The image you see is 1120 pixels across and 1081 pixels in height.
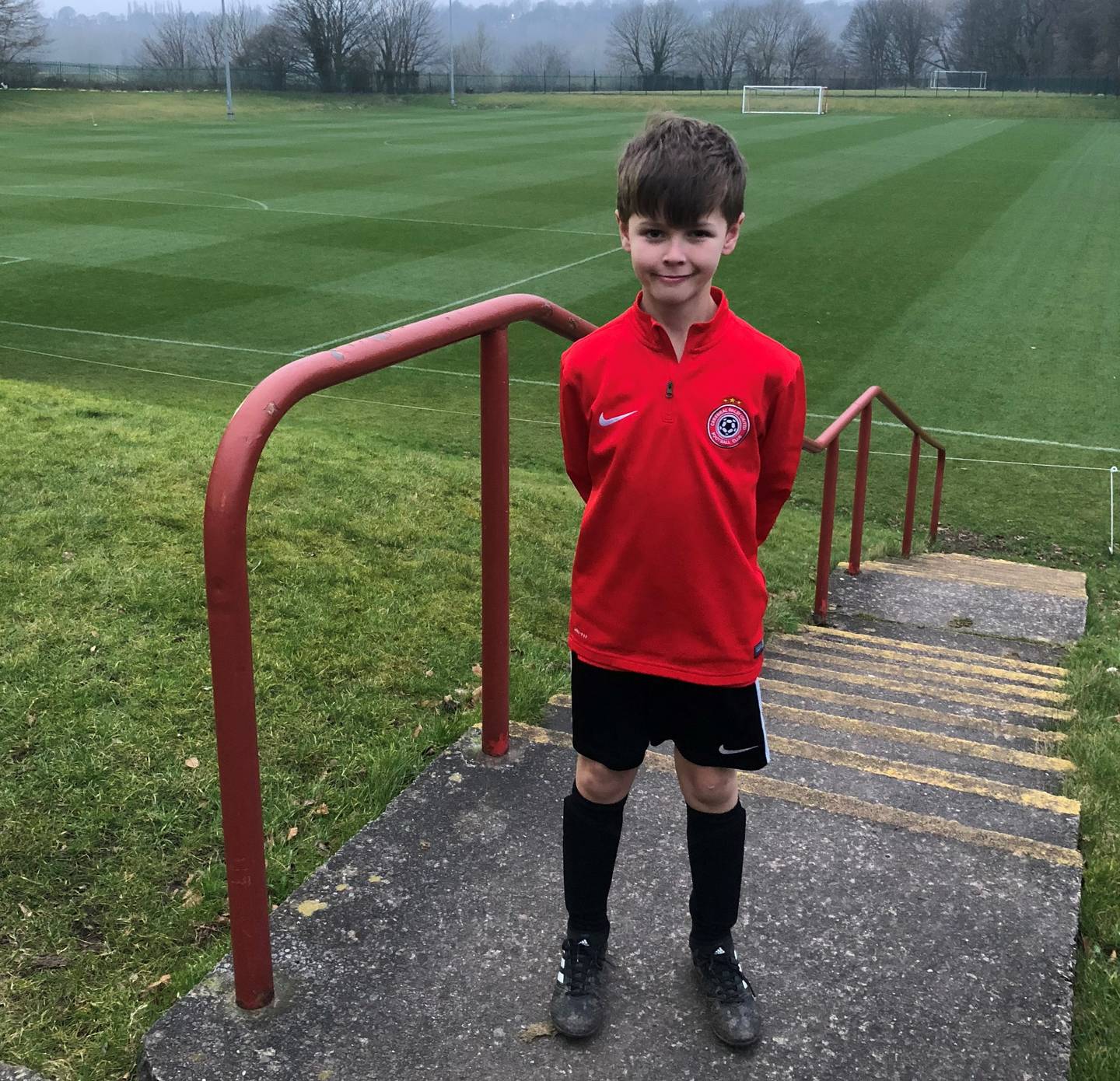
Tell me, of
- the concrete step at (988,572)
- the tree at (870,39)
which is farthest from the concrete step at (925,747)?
the tree at (870,39)

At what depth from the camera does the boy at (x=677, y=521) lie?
7.16 ft

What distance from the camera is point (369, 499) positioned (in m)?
5.73

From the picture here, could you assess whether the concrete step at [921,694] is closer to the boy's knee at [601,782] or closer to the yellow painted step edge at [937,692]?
the yellow painted step edge at [937,692]

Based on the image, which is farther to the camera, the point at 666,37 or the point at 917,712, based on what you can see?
the point at 666,37

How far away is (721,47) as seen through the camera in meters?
133

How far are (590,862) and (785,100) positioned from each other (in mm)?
75694

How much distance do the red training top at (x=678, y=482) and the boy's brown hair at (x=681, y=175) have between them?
0.16 metres

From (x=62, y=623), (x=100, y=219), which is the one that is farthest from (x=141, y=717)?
(x=100, y=219)

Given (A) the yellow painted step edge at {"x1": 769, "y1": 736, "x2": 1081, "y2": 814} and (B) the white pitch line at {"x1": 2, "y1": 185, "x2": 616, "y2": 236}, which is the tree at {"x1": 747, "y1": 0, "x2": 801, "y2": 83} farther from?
(A) the yellow painted step edge at {"x1": 769, "y1": 736, "x2": 1081, "y2": 814}

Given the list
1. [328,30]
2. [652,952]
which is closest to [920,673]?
[652,952]

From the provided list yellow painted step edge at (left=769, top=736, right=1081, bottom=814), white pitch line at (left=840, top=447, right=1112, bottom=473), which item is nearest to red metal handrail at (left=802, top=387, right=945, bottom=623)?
yellow painted step edge at (left=769, top=736, right=1081, bottom=814)

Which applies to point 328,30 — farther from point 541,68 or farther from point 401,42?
point 541,68

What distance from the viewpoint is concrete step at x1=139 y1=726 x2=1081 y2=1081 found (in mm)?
2195

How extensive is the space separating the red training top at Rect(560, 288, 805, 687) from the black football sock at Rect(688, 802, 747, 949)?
12.9 inches
